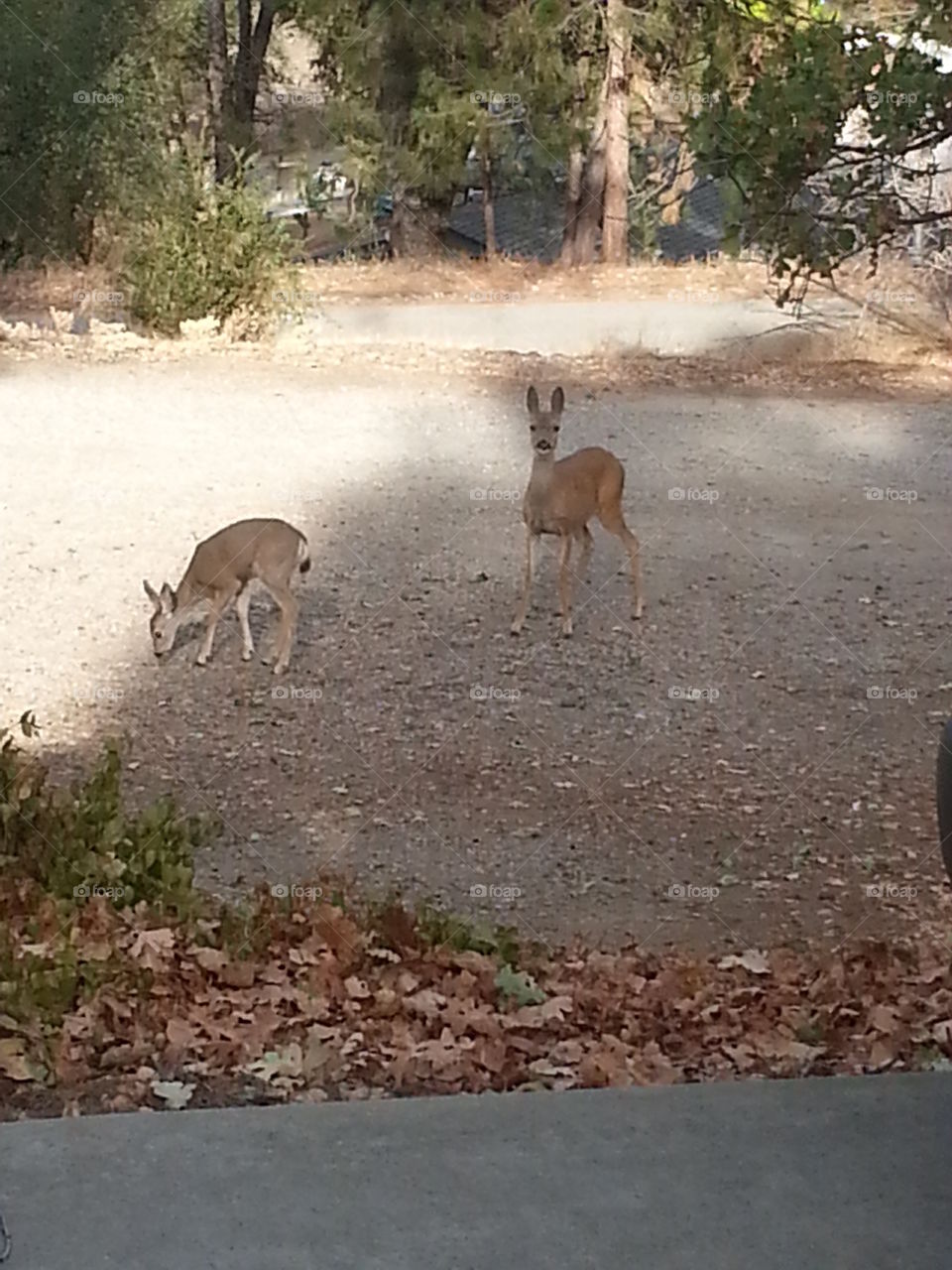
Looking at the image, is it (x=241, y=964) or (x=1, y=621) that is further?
(x=1, y=621)

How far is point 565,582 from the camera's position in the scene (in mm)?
3340

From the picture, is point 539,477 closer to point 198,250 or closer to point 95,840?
point 198,250

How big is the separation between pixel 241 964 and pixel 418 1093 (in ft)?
1.32

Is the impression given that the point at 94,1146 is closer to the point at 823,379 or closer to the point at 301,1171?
the point at 301,1171

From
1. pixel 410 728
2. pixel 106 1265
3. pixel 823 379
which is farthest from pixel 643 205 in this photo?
pixel 106 1265

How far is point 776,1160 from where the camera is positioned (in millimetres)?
2377

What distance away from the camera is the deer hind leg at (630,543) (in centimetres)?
338

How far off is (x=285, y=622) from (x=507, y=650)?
1.23ft
